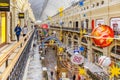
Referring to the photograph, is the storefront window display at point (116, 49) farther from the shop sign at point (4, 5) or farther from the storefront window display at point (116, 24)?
the shop sign at point (4, 5)

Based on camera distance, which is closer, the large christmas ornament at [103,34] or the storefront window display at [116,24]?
the large christmas ornament at [103,34]

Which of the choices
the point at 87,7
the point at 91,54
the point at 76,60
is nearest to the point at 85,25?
the point at 87,7

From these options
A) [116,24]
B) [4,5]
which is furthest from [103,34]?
[116,24]

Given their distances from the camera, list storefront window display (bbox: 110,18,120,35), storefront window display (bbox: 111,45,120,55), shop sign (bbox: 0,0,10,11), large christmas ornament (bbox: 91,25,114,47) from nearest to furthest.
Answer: large christmas ornament (bbox: 91,25,114,47)
shop sign (bbox: 0,0,10,11)
storefront window display (bbox: 110,18,120,35)
storefront window display (bbox: 111,45,120,55)

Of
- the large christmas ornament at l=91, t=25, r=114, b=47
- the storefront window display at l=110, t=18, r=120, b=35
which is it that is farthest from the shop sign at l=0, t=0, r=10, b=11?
the storefront window display at l=110, t=18, r=120, b=35

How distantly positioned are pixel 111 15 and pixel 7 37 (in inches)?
332

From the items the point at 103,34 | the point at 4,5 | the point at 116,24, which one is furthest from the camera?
the point at 116,24

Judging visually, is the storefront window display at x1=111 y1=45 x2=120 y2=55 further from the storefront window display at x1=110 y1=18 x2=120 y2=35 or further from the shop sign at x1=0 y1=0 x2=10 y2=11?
the shop sign at x1=0 y1=0 x2=10 y2=11

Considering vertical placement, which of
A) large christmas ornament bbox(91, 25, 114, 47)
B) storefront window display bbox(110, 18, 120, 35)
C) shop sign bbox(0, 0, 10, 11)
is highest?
shop sign bbox(0, 0, 10, 11)

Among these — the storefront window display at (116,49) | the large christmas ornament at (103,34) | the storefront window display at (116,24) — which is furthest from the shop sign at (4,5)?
the storefront window display at (116,49)

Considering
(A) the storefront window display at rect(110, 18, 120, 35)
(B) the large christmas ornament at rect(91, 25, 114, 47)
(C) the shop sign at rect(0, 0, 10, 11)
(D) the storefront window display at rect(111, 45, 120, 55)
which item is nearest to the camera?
(B) the large christmas ornament at rect(91, 25, 114, 47)

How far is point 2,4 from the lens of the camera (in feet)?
28.4

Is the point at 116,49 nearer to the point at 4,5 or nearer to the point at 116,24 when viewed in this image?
the point at 116,24

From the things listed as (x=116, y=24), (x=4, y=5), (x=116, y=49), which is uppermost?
(x=4, y=5)
